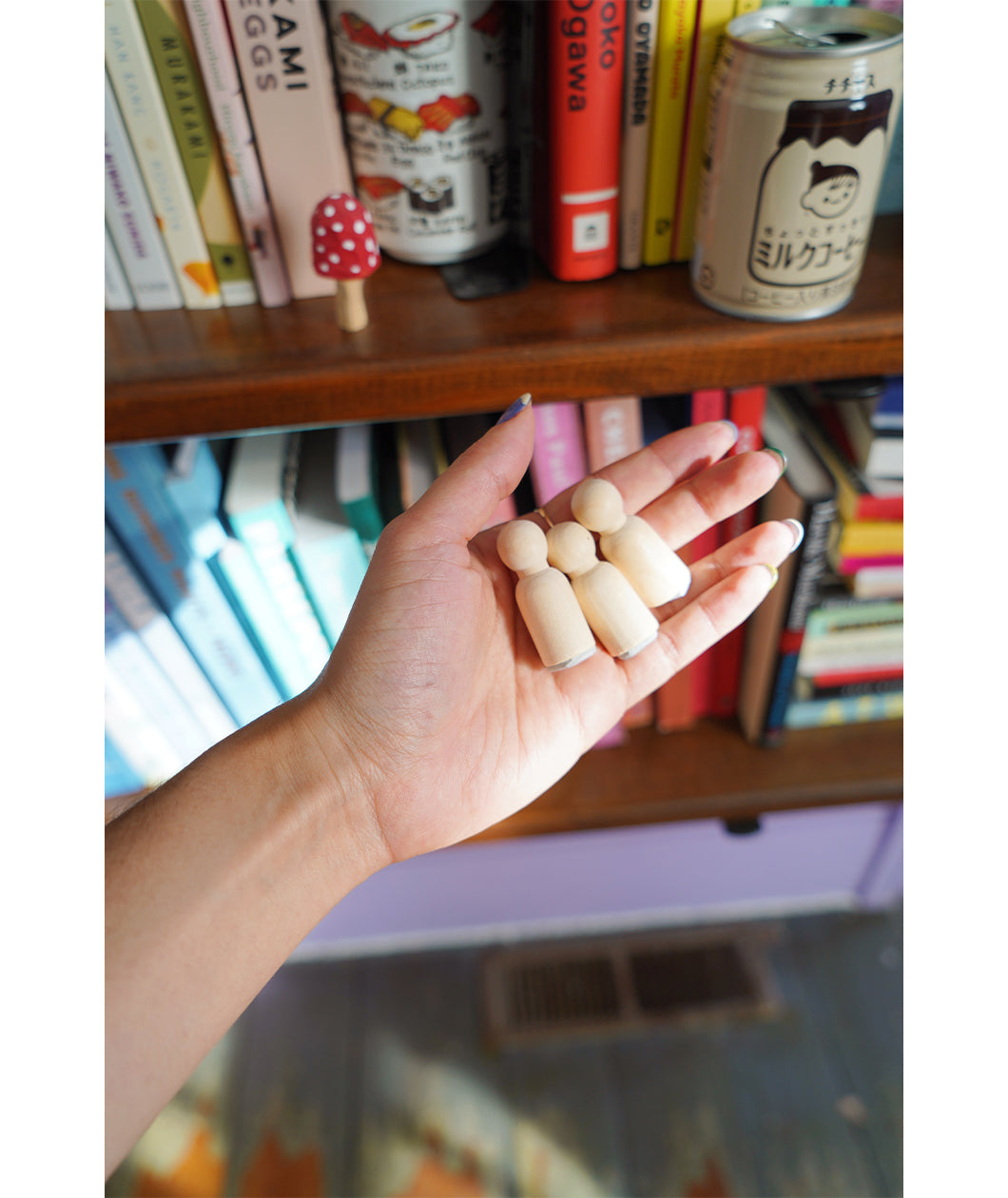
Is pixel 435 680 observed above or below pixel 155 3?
below

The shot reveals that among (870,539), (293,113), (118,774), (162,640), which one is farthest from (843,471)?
(118,774)

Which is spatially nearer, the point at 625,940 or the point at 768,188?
the point at 768,188

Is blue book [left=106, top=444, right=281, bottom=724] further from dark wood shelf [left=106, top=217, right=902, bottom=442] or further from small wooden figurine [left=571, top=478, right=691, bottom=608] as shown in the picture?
small wooden figurine [left=571, top=478, right=691, bottom=608]

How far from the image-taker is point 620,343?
0.58 meters

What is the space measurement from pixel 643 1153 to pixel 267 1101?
0.46 meters

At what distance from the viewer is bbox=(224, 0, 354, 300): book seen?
538mm

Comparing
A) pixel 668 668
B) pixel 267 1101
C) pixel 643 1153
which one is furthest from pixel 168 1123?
pixel 668 668

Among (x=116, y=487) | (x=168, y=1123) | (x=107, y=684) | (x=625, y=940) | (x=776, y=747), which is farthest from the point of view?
(x=625, y=940)

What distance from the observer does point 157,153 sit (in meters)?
0.57

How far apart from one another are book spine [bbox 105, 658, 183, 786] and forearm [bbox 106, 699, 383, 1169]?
0.87 ft

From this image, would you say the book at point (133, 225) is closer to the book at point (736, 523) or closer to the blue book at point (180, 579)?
the blue book at point (180, 579)

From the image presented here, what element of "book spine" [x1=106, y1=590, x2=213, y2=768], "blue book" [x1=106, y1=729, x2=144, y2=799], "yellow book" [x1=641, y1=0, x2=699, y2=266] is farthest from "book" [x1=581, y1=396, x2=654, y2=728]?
"blue book" [x1=106, y1=729, x2=144, y2=799]

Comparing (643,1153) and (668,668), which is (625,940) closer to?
(643,1153)

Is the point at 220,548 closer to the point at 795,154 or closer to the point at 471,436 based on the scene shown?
the point at 471,436
